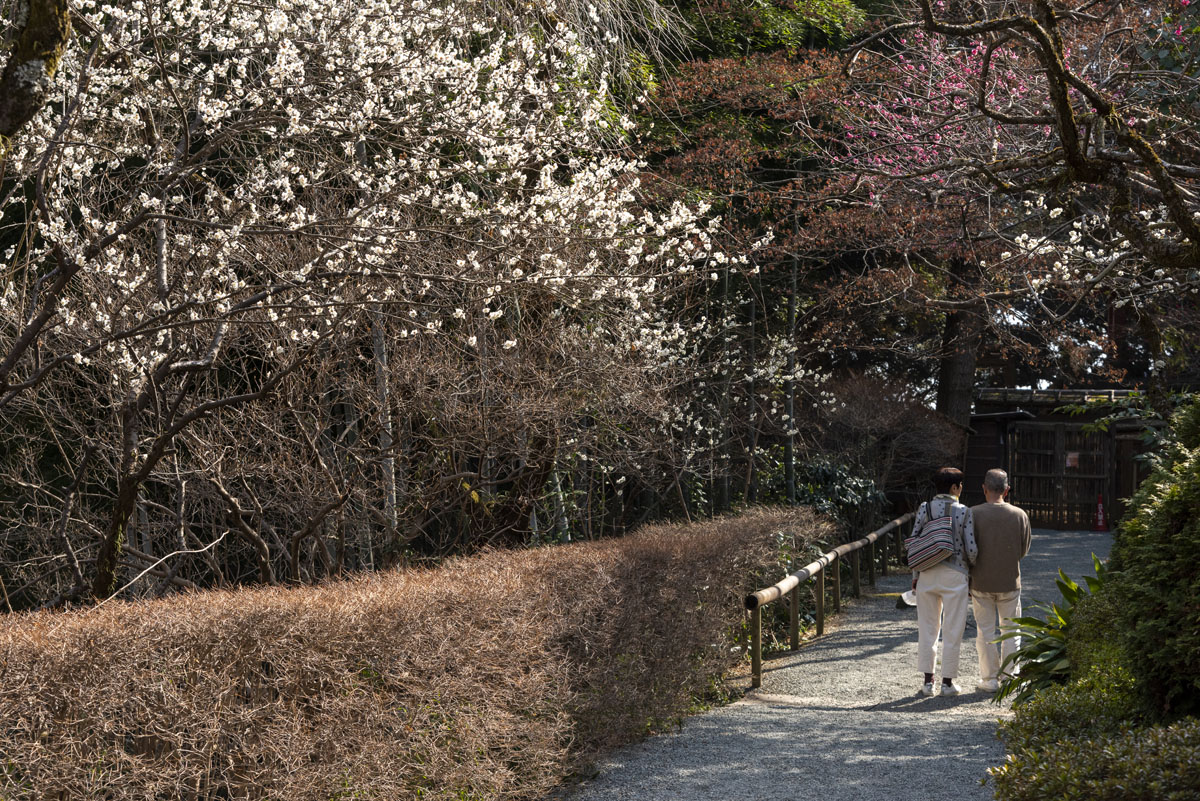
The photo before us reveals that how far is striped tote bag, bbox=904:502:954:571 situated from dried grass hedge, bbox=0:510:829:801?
2326 millimetres

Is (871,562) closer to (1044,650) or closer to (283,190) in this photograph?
(1044,650)

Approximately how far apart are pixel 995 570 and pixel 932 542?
0.53 meters

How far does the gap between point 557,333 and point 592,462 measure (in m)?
2.00

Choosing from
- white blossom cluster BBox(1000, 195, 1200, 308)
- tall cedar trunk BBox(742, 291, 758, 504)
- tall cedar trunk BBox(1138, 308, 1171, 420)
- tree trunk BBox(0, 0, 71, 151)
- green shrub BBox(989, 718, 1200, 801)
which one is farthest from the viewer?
tall cedar trunk BBox(742, 291, 758, 504)

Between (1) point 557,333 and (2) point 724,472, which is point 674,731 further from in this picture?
(2) point 724,472

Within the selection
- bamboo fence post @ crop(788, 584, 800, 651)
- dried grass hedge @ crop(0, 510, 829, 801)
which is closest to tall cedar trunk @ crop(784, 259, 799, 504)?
bamboo fence post @ crop(788, 584, 800, 651)

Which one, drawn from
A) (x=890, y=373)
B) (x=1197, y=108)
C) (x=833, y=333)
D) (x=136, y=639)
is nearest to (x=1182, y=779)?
(x=136, y=639)

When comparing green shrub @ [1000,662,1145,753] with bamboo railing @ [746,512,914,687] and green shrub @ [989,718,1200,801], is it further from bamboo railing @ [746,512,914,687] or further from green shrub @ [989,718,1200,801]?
bamboo railing @ [746,512,914,687]

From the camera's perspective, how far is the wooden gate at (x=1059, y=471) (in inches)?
906

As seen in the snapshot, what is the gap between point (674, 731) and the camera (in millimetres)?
6430

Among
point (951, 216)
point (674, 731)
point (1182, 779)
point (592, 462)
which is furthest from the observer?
point (951, 216)

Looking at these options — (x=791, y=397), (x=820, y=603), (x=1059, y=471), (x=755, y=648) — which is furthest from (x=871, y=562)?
(x=1059, y=471)

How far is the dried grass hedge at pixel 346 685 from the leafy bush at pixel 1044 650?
2.24 meters

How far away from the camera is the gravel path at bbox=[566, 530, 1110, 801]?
17.1 ft
